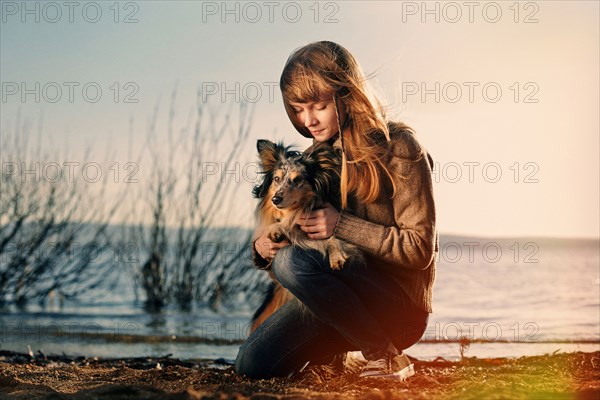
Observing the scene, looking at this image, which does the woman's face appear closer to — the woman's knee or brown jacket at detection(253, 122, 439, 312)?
brown jacket at detection(253, 122, 439, 312)

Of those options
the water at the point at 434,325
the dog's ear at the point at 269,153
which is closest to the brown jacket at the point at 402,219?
the dog's ear at the point at 269,153

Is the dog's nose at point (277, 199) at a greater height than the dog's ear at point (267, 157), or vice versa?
the dog's ear at point (267, 157)

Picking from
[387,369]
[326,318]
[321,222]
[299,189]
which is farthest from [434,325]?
[299,189]

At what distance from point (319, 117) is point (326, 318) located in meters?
0.84

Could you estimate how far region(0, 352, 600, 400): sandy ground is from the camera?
2.78 m

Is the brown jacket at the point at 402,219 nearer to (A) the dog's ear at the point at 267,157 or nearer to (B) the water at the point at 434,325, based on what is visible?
(A) the dog's ear at the point at 267,157

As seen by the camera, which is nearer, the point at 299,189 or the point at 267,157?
the point at 299,189

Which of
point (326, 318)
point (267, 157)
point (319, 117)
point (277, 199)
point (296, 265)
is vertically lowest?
point (326, 318)

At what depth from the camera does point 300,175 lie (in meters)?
3.15

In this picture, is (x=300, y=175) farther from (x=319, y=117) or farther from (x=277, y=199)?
(x=319, y=117)

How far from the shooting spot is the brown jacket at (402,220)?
121 inches

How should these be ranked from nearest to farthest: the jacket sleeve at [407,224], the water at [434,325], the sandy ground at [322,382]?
1. the sandy ground at [322,382]
2. the jacket sleeve at [407,224]
3. the water at [434,325]

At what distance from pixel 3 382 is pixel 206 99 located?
391 cm

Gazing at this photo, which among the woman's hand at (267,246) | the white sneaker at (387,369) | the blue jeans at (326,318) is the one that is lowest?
the white sneaker at (387,369)
